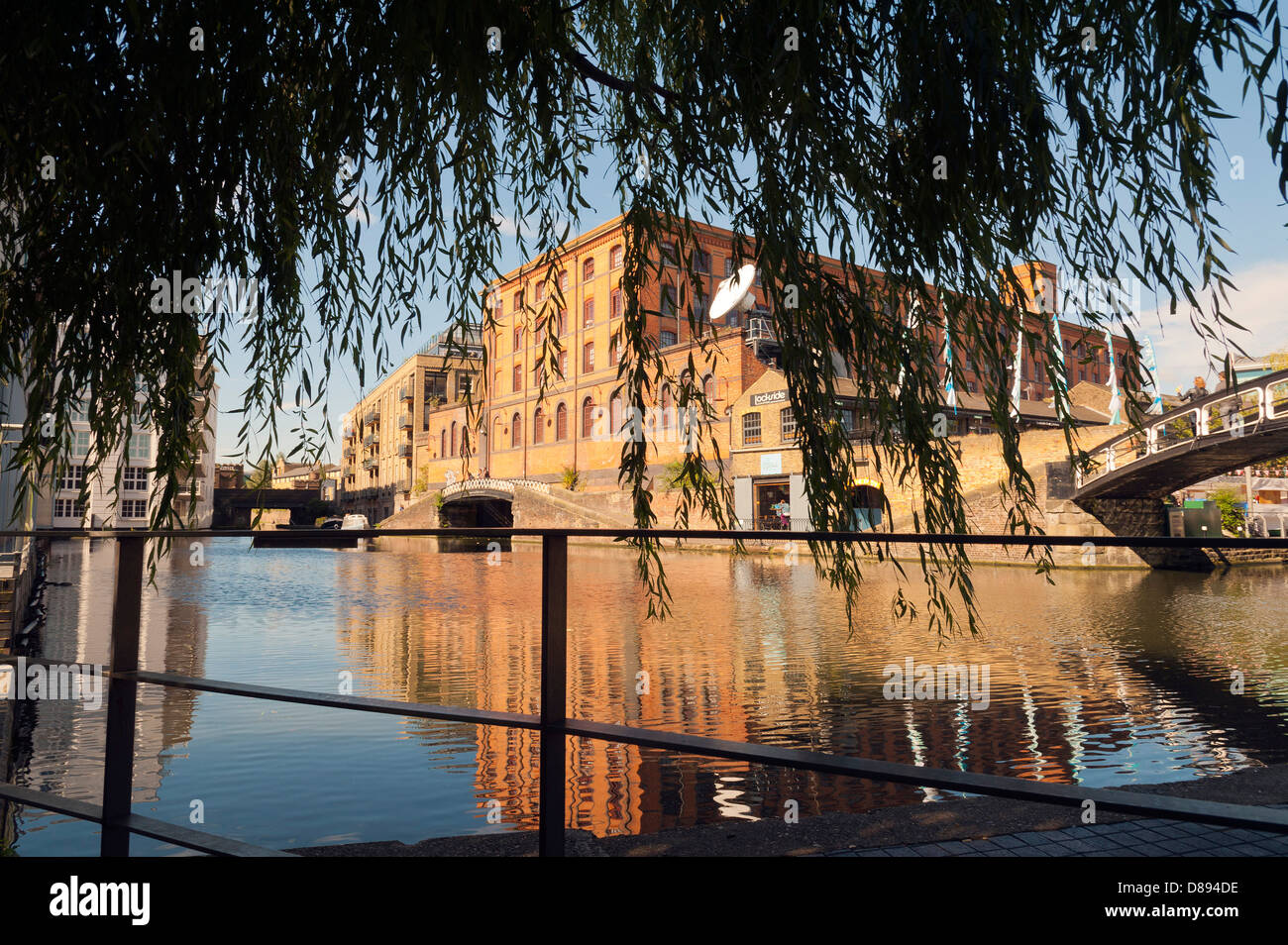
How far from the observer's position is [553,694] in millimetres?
1967

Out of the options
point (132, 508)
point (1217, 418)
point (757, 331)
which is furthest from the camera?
point (132, 508)

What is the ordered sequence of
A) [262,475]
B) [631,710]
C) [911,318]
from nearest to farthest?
[911,318], [262,475], [631,710]

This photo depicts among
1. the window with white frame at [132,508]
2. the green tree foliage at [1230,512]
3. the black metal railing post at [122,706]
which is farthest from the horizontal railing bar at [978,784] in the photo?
the window with white frame at [132,508]

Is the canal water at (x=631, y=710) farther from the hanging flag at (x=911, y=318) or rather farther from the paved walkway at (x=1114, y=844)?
the hanging flag at (x=911, y=318)

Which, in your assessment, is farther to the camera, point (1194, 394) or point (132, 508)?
point (132, 508)

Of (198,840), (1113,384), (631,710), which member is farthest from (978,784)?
(1113,384)

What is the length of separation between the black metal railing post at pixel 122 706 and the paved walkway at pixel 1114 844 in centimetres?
226

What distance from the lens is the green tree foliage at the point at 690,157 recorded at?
2.43 meters

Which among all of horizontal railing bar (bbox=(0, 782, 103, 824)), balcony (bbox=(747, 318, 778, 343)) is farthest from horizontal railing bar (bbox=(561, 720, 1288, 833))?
balcony (bbox=(747, 318, 778, 343))

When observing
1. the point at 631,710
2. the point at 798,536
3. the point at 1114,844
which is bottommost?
the point at 631,710

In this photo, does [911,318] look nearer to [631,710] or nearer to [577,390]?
[631,710]

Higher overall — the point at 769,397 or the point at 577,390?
the point at 577,390

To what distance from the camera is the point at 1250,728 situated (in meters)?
6.72

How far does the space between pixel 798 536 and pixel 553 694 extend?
69 centimetres
